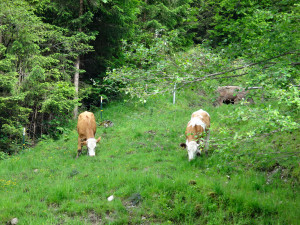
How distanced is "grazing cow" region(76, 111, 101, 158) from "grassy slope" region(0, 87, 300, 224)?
1.51 ft

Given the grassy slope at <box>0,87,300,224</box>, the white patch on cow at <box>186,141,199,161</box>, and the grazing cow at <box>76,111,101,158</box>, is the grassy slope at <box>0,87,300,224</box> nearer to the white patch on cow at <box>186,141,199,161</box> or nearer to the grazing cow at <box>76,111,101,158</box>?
the white patch on cow at <box>186,141,199,161</box>

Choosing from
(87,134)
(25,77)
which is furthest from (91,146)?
(25,77)

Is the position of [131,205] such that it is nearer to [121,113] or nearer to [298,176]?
[298,176]

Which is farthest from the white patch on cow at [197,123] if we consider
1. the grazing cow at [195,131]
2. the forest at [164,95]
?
the forest at [164,95]

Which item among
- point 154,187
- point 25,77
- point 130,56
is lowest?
point 154,187

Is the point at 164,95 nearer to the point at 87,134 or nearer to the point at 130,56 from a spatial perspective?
the point at 130,56

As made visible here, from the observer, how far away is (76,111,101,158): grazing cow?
34.6 feet

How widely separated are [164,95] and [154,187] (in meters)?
2.45

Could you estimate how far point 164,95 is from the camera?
546 cm

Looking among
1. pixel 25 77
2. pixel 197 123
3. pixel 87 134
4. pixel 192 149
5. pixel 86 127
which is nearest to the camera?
pixel 192 149

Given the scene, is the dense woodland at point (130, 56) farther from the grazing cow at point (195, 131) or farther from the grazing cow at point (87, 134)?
the grazing cow at point (195, 131)

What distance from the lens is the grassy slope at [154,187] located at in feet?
18.0

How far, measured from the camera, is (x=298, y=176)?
6578mm

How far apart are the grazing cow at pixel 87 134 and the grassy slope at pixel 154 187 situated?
46 cm
